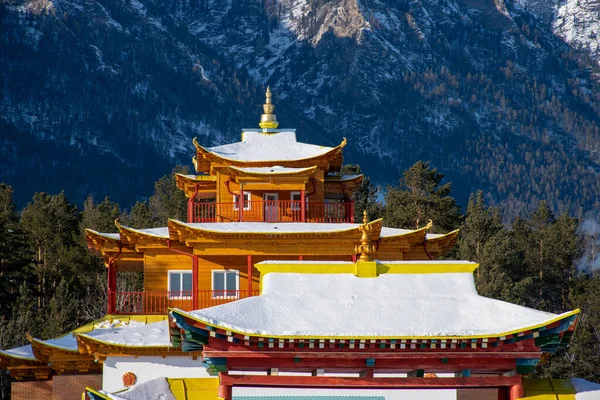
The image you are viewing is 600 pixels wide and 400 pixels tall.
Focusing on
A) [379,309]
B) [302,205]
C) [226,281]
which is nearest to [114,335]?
[226,281]

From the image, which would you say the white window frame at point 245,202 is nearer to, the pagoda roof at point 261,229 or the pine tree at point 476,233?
the pagoda roof at point 261,229

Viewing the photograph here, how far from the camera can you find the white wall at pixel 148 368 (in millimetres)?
35938

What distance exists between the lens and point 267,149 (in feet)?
151

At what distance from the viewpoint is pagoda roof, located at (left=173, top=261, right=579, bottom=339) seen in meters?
26.1

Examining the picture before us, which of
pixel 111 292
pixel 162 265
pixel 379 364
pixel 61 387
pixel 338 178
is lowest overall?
pixel 61 387

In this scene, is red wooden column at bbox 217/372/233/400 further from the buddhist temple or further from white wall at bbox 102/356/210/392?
white wall at bbox 102/356/210/392

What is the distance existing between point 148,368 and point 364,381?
11086mm

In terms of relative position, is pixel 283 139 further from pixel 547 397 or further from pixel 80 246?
pixel 80 246

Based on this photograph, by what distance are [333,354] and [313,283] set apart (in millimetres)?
2234

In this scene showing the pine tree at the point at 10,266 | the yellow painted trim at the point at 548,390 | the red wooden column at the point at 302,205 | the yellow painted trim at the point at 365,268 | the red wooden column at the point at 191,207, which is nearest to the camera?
the yellow painted trim at the point at 548,390

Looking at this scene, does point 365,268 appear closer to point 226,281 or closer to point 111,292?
point 226,281

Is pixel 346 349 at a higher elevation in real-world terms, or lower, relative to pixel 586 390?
higher

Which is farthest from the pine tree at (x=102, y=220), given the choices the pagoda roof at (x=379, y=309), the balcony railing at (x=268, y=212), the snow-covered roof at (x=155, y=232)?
the pagoda roof at (x=379, y=309)

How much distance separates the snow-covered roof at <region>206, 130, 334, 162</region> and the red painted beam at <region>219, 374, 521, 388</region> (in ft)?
60.5
